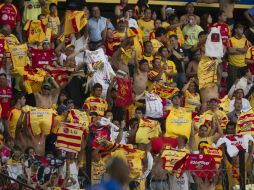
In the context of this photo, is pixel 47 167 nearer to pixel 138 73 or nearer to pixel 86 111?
pixel 86 111

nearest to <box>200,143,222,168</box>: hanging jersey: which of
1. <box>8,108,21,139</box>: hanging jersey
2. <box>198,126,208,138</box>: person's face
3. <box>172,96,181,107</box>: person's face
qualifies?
<box>198,126,208,138</box>: person's face

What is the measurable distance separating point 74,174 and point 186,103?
5126 mm

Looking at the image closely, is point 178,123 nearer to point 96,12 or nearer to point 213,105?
point 213,105

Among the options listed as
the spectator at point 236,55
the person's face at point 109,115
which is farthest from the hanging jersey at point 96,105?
the spectator at point 236,55

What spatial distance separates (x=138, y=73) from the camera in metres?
22.1

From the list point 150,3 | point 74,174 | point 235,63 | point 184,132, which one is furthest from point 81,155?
point 150,3

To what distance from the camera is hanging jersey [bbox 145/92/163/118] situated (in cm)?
2138

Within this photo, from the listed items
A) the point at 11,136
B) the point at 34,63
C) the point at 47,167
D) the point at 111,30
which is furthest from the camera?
the point at 111,30

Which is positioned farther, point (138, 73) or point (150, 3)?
point (150, 3)

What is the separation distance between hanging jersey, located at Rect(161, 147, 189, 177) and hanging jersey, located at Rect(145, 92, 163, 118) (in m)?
2.54

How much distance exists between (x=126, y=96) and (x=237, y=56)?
3985 millimetres

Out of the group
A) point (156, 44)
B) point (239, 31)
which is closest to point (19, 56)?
point (156, 44)

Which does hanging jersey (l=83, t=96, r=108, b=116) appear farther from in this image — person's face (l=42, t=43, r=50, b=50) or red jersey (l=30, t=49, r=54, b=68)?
person's face (l=42, t=43, r=50, b=50)

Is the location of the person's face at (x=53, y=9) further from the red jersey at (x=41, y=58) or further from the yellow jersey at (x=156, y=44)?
the yellow jersey at (x=156, y=44)
